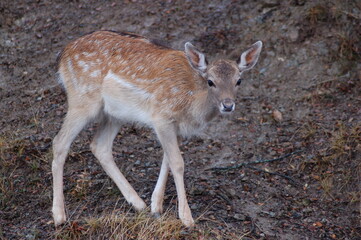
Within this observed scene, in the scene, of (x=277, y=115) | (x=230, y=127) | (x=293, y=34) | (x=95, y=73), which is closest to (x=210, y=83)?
(x=95, y=73)

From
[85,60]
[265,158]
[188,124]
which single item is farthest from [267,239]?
[85,60]

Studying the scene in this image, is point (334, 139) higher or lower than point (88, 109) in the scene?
lower

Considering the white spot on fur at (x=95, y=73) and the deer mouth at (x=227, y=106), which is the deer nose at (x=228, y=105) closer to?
the deer mouth at (x=227, y=106)

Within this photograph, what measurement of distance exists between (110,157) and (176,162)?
1204mm

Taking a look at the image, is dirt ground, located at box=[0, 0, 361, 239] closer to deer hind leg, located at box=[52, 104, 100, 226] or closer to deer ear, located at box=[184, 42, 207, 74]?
deer hind leg, located at box=[52, 104, 100, 226]

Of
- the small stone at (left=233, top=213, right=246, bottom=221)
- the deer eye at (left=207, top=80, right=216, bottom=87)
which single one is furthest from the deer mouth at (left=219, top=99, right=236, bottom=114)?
the small stone at (left=233, top=213, right=246, bottom=221)

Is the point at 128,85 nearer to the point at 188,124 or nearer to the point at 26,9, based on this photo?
the point at 188,124

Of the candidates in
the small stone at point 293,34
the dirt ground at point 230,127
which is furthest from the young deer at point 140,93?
the small stone at point 293,34

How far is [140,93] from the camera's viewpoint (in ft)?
23.2

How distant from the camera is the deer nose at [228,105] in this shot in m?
6.27

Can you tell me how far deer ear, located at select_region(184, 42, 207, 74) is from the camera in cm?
663

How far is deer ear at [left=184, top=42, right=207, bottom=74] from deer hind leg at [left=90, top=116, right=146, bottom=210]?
1.47 m

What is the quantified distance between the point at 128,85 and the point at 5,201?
7.08 ft

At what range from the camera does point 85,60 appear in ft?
23.9
